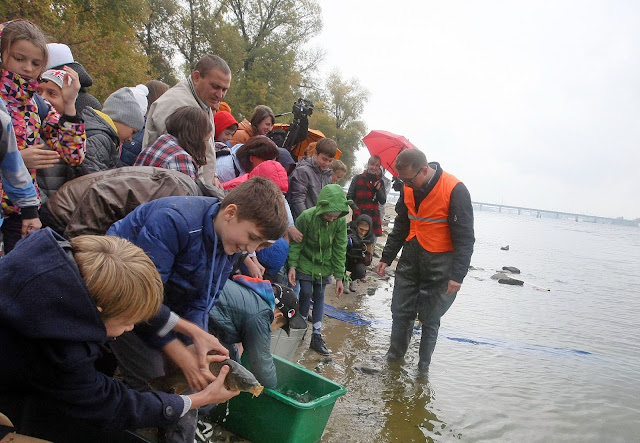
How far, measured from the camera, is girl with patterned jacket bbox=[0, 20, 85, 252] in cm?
254

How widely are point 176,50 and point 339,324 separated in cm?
2546

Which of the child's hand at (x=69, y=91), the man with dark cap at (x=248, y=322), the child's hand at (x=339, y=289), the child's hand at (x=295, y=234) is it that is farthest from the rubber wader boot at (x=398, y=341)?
the child's hand at (x=69, y=91)

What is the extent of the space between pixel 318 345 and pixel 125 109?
282 centimetres

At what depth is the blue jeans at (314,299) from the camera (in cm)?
474

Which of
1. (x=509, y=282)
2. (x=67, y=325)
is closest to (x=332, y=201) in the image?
(x=67, y=325)

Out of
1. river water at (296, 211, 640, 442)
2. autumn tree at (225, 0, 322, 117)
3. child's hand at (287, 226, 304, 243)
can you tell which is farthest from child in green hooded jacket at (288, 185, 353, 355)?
autumn tree at (225, 0, 322, 117)

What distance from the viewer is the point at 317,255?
4.72m

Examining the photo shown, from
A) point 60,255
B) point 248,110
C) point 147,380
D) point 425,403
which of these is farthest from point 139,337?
point 248,110

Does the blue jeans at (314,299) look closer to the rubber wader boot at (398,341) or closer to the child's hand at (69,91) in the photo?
the rubber wader boot at (398,341)

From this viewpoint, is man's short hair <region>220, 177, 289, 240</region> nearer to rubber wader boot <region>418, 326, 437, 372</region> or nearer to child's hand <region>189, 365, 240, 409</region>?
child's hand <region>189, 365, 240, 409</region>

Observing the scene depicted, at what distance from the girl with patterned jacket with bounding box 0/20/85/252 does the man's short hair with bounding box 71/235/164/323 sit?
135 centimetres

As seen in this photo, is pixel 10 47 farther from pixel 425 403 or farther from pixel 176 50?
pixel 176 50

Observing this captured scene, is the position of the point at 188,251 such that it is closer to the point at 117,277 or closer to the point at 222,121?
the point at 117,277

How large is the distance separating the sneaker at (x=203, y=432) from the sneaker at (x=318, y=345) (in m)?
1.94
